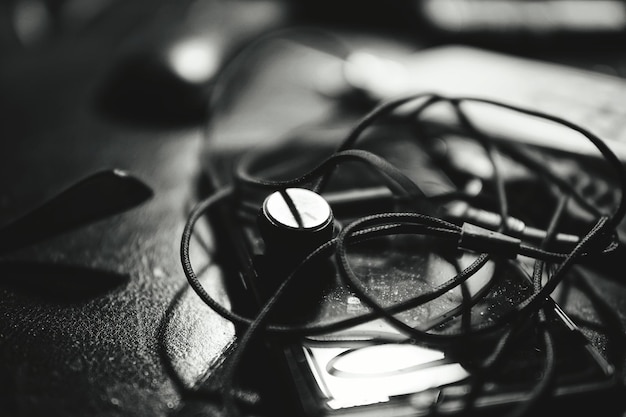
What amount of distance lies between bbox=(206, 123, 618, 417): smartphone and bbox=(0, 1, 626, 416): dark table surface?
1.6 inches

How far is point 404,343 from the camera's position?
0.32 metres

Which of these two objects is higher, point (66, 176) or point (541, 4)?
point (541, 4)

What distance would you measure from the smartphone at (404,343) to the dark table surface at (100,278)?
1.6 inches

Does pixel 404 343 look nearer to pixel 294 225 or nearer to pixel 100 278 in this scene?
pixel 294 225

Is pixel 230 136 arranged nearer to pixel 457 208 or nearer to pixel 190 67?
pixel 190 67

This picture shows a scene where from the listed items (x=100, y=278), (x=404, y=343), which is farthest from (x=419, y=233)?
(x=100, y=278)

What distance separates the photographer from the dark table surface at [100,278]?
0.30 metres

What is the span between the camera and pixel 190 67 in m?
0.60

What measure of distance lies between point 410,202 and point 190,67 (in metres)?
0.32

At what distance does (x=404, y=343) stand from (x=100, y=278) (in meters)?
0.21

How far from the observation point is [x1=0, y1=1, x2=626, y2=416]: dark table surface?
305 millimetres

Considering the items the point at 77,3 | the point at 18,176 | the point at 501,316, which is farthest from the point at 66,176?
the point at 77,3

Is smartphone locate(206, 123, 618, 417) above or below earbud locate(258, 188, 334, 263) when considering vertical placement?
below

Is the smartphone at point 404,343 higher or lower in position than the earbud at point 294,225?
lower
